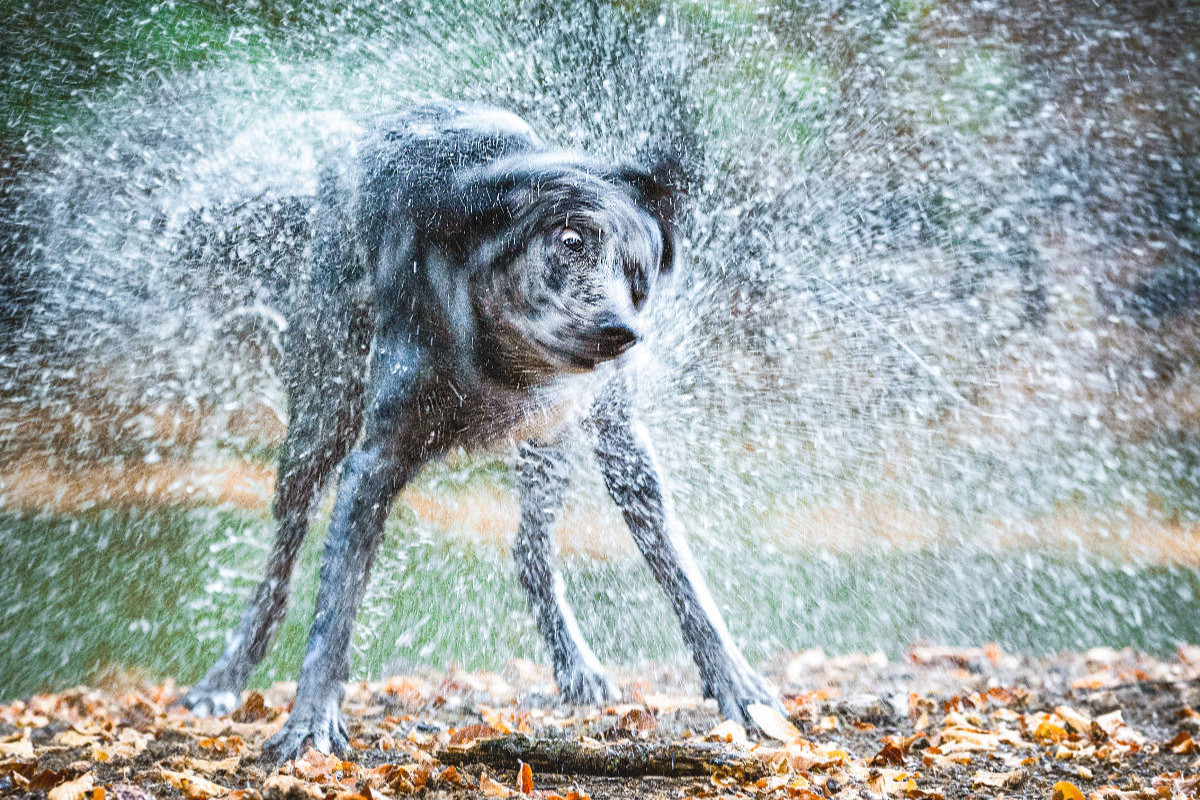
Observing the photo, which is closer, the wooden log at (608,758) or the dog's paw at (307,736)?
the wooden log at (608,758)

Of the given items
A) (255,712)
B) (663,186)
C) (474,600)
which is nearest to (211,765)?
(255,712)

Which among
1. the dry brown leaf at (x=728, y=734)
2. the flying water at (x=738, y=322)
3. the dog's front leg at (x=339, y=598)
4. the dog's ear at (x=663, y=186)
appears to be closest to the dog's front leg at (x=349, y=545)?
the dog's front leg at (x=339, y=598)

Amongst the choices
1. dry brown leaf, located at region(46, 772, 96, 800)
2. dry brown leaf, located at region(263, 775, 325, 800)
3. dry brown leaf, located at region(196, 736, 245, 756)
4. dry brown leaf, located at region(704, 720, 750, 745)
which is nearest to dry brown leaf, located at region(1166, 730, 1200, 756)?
dry brown leaf, located at region(704, 720, 750, 745)

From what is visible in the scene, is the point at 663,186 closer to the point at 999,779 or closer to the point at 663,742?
the point at 663,742

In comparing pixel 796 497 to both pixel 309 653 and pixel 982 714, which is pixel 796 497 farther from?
pixel 309 653

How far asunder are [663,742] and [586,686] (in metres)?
A: 1.03

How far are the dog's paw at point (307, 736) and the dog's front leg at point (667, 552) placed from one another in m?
1.07

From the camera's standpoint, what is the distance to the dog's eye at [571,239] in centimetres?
232

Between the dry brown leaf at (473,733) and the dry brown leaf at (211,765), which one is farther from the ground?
the dry brown leaf at (211,765)

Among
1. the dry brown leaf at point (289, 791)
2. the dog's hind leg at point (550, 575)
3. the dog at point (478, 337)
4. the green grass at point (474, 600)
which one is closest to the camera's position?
the dry brown leaf at point (289, 791)

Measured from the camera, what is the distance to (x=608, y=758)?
206 centimetres

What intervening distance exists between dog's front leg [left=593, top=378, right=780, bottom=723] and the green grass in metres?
1.09

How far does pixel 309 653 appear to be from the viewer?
232 centimetres

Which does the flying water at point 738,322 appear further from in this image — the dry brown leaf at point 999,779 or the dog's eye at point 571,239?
the dry brown leaf at point 999,779
